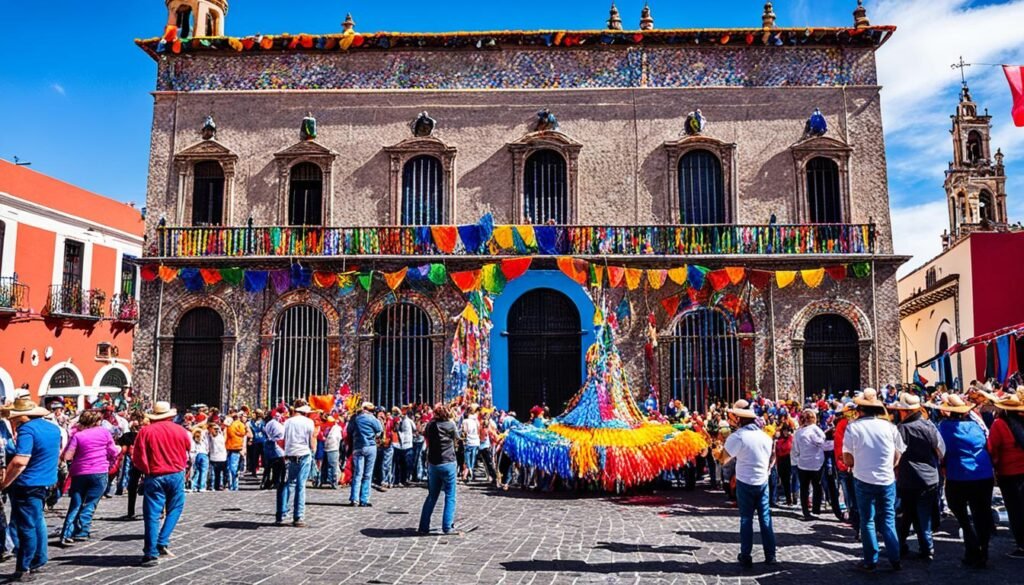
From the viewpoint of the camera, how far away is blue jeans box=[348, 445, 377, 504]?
11.2m

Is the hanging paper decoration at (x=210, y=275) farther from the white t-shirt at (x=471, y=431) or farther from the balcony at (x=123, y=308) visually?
the balcony at (x=123, y=308)

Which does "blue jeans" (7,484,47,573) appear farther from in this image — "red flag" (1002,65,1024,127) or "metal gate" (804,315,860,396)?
"metal gate" (804,315,860,396)

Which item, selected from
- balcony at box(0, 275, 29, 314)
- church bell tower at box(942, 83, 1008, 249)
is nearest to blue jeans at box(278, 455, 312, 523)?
balcony at box(0, 275, 29, 314)

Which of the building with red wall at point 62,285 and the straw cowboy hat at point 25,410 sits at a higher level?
the building with red wall at point 62,285

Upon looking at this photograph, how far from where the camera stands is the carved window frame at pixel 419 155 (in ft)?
63.8

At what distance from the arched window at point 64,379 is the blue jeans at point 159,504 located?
19428 mm

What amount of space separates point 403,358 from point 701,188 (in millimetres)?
8132

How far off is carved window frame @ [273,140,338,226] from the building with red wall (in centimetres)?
875

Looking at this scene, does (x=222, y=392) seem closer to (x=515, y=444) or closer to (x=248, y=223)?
(x=248, y=223)

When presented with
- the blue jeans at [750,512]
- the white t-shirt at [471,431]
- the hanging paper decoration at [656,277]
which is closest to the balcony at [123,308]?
the white t-shirt at [471,431]

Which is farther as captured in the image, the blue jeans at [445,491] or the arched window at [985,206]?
the arched window at [985,206]

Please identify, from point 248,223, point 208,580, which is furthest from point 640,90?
point 208,580

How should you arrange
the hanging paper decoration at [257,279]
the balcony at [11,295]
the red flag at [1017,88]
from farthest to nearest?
1. the balcony at [11,295]
2. the hanging paper decoration at [257,279]
3. the red flag at [1017,88]

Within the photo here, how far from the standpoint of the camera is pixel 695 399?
18.6 m
